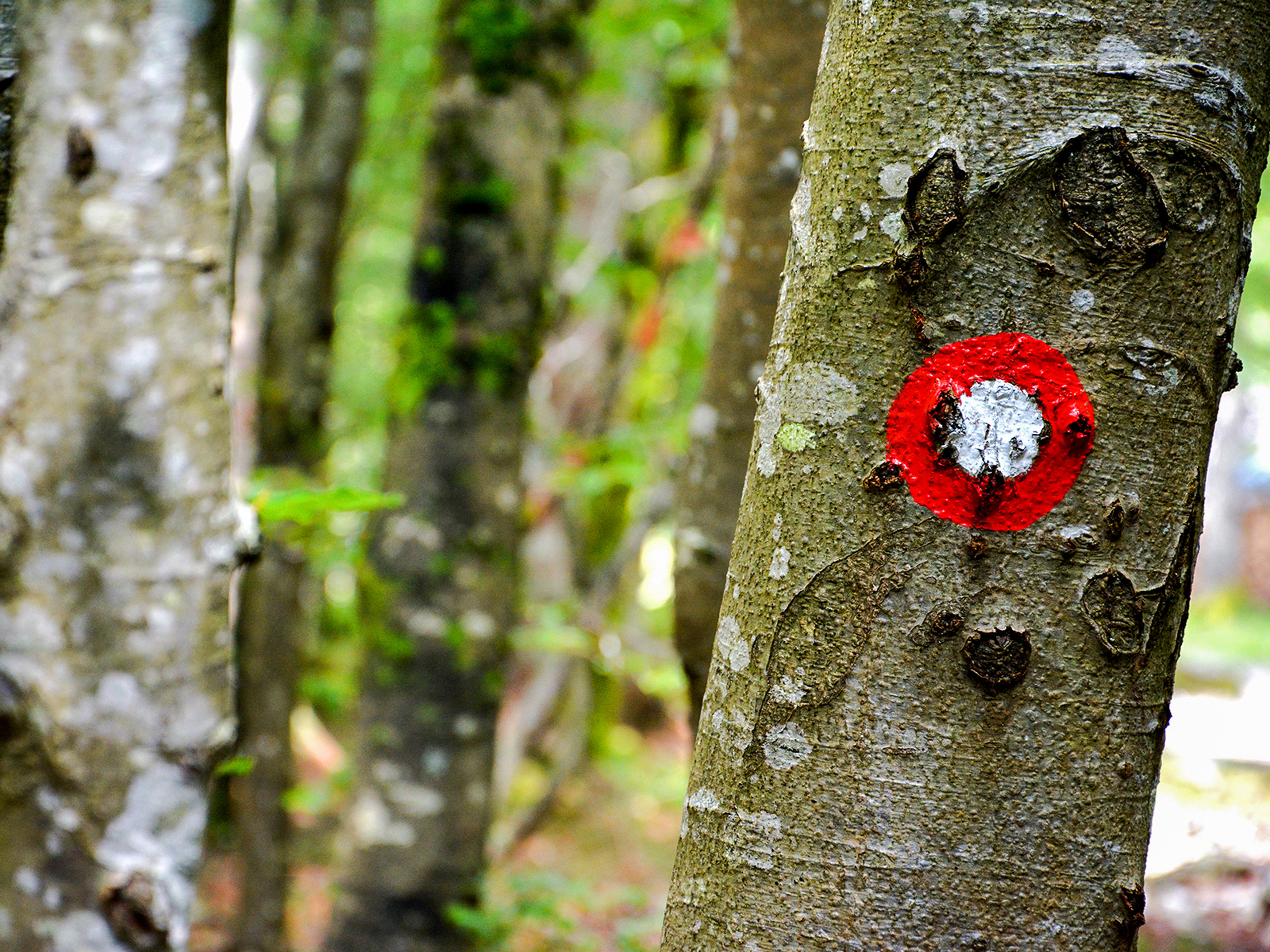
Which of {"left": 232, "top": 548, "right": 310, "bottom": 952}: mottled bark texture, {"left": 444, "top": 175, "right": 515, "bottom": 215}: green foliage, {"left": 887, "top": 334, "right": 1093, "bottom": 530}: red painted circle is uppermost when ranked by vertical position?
{"left": 444, "top": 175, "right": 515, "bottom": 215}: green foliage

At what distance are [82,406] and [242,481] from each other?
3.53 m

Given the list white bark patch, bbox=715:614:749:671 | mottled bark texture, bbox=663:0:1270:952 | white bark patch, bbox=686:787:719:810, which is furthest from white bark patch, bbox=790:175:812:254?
white bark patch, bbox=686:787:719:810

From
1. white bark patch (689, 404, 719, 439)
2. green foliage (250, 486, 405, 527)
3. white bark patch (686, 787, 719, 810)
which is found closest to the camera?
white bark patch (686, 787, 719, 810)

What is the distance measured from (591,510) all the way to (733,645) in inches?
306

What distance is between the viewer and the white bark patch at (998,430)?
97 centimetres

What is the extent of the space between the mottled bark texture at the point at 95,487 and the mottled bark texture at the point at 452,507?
8.25ft

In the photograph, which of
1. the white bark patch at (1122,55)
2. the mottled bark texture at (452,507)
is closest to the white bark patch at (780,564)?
the white bark patch at (1122,55)

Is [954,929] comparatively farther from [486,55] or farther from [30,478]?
[486,55]

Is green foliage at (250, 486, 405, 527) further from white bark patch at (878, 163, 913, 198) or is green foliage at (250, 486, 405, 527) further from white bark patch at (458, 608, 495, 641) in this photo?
white bark patch at (458, 608, 495, 641)

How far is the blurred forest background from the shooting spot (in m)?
4.93

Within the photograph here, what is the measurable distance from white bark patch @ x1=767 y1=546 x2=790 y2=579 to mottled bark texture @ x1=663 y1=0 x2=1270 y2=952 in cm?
1

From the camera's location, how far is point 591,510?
8820 millimetres

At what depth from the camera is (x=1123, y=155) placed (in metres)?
0.95

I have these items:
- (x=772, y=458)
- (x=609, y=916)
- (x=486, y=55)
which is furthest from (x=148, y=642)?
(x=609, y=916)
